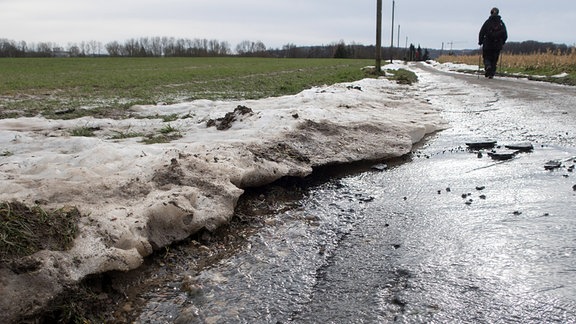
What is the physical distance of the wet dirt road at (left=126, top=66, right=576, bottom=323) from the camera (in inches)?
87.7

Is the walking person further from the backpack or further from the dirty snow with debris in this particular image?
the dirty snow with debris

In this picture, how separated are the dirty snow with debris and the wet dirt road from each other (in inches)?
15.5

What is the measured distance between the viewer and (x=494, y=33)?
15.9 metres

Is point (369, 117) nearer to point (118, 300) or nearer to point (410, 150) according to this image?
point (410, 150)

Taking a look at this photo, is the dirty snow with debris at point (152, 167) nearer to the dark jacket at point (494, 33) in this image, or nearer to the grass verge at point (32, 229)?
the grass verge at point (32, 229)

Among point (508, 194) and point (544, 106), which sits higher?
point (544, 106)

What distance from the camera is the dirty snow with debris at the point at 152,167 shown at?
2477 mm

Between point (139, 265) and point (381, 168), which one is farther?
point (381, 168)

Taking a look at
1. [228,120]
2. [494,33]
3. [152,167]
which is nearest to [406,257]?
[152,167]

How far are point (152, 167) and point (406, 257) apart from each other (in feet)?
7.04

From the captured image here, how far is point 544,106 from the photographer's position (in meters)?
8.77

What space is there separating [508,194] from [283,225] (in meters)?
2.03

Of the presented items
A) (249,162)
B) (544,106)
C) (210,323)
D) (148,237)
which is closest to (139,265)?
(148,237)

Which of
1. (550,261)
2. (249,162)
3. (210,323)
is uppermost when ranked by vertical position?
(249,162)
